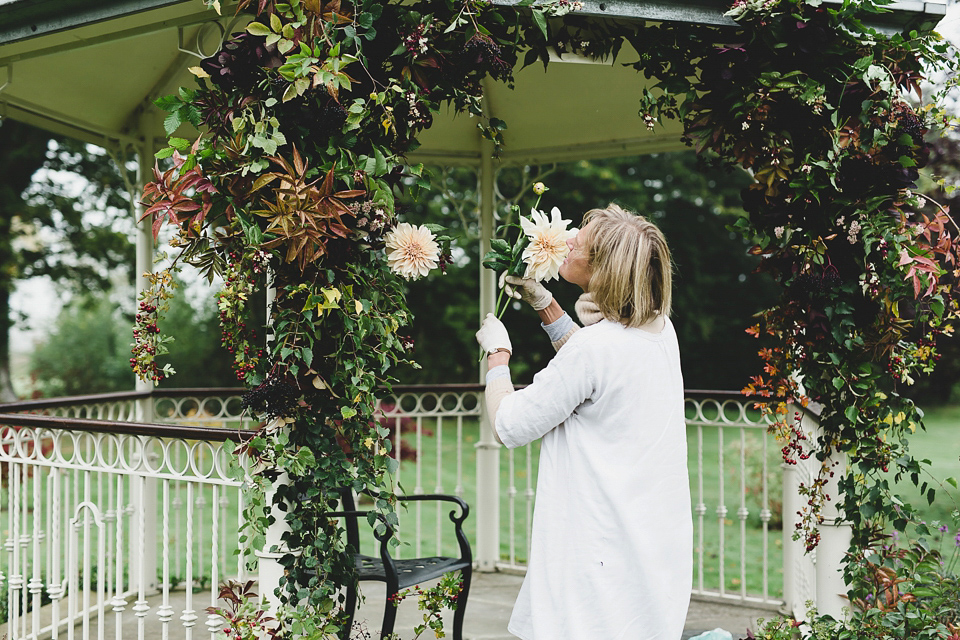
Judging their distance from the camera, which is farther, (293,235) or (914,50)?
(914,50)

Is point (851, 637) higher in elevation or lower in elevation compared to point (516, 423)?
lower

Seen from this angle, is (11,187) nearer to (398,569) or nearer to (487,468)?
(487,468)

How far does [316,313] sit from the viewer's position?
2.41 m

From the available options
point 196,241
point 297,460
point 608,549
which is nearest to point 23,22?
point 196,241

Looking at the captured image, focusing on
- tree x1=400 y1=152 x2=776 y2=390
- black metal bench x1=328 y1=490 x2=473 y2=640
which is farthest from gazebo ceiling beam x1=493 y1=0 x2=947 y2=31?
tree x1=400 y1=152 x2=776 y2=390

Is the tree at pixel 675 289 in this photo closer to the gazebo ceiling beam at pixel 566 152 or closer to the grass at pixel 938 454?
the grass at pixel 938 454

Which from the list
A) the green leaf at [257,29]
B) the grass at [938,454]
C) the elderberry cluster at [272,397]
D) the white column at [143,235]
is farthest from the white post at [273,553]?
the grass at [938,454]

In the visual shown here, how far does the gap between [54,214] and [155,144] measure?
7.38m

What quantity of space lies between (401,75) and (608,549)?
1.54 meters

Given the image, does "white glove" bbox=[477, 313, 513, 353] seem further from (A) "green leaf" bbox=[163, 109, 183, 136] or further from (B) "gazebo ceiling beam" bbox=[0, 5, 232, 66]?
(B) "gazebo ceiling beam" bbox=[0, 5, 232, 66]

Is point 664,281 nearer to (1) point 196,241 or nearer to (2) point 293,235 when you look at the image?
(2) point 293,235

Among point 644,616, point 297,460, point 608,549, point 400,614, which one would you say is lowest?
point 400,614

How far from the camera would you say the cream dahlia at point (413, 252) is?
7.54ft

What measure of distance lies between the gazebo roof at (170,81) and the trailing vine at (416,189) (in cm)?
27
